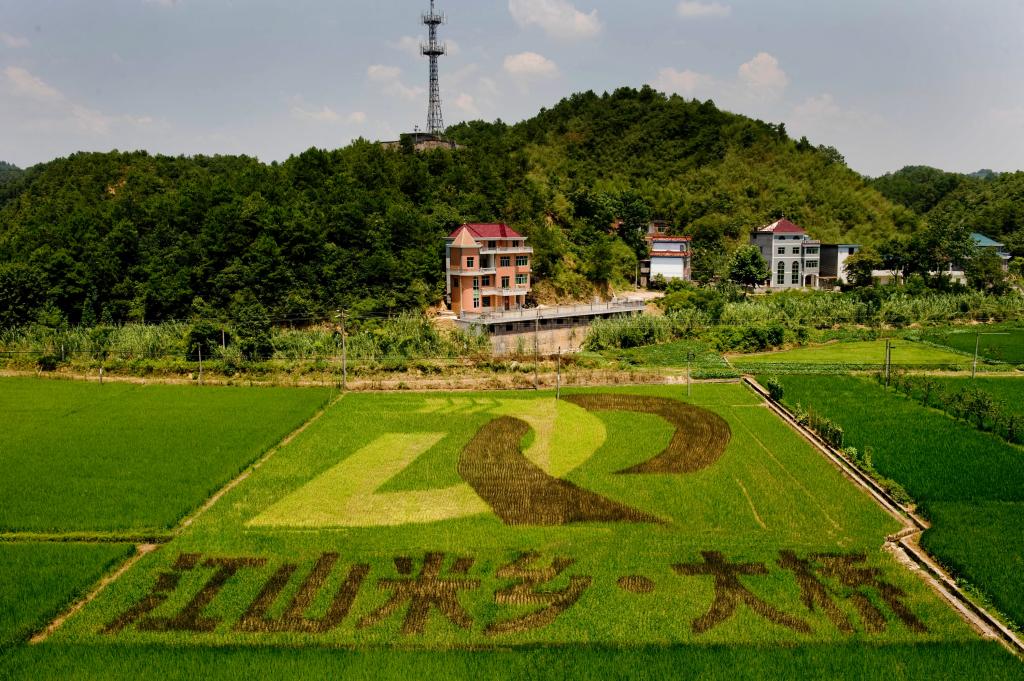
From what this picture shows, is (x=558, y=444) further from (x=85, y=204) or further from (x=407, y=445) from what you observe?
(x=85, y=204)

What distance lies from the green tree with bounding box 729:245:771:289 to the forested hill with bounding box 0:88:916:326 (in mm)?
4187

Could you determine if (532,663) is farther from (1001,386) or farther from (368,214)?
(368,214)

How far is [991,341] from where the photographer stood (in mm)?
45438

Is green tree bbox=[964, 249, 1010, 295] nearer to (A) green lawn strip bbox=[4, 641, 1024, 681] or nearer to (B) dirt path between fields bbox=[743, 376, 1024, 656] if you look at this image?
(B) dirt path between fields bbox=[743, 376, 1024, 656]

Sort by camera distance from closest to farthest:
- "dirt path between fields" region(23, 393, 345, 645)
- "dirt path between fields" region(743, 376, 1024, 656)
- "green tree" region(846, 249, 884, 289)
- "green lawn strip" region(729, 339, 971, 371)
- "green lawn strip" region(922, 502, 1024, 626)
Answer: "dirt path between fields" region(743, 376, 1024, 656), "dirt path between fields" region(23, 393, 345, 645), "green lawn strip" region(922, 502, 1024, 626), "green lawn strip" region(729, 339, 971, 371), "green tree" region(846, 249, 884, 289)

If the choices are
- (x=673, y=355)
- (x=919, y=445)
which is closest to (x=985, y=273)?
(x=673, y=355)

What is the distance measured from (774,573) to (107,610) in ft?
45.4

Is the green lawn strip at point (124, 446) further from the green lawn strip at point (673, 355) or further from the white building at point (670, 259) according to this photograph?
the white building at point (670, 259)

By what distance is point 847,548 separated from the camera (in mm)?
18375

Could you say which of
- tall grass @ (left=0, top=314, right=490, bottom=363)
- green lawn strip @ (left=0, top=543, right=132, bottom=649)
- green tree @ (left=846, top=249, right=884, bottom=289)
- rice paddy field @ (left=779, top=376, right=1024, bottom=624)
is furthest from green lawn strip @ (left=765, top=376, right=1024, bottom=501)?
green tree @ (left=846, top=249, right=884, bottom=289)

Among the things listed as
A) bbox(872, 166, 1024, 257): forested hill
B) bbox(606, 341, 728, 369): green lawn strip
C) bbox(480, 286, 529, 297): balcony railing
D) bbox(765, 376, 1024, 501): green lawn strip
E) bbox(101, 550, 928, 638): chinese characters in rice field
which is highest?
bbox(872, 166, 1024, 257): forested hill

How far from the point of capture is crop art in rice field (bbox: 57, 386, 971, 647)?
49.6 feet

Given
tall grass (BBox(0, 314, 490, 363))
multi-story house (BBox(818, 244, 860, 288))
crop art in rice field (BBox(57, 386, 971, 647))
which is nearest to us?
crop art in rice field (BBox(57, 386, 971, 647))

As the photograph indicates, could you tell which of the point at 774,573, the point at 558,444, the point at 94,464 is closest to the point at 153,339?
the point at 94,464
